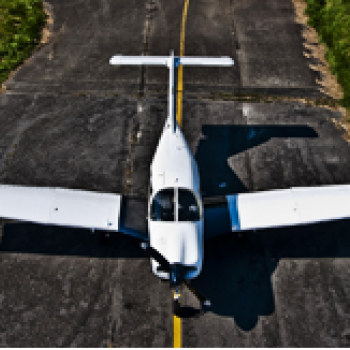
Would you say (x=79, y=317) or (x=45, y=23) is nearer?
(x=79, y=317)

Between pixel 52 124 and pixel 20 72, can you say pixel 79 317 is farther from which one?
pixel 20 72

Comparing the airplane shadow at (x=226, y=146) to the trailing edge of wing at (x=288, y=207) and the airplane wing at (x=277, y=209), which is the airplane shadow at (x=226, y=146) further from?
the trailing edge of wing at (x=288, y=207)

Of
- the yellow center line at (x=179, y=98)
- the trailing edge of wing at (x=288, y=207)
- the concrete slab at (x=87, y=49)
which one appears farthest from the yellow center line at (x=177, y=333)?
the concrete slab at (x=87, y=49)

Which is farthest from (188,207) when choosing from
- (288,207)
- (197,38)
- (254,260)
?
(197,38)

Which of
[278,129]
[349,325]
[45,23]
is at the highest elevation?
[45,23]

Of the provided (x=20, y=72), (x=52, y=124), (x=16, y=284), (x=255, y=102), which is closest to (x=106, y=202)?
(x=16, y=284)
